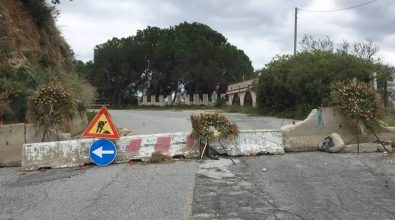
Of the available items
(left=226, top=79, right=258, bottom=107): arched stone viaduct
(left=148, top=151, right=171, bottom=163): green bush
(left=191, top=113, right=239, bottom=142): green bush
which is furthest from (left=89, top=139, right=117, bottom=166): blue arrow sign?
(left=226, top=79, right=258, bottom=107): arched stone viaduct

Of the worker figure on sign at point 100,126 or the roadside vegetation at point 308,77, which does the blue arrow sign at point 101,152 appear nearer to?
the worker figure on sign at point 100,126

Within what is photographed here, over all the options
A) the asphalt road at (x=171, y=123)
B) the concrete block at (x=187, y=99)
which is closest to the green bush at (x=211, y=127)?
the asphalt road at (x=171, y=123)

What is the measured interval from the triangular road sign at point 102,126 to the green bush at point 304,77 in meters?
15.5

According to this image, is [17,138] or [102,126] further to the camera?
[17,138]

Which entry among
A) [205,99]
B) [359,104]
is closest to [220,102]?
[205,99]

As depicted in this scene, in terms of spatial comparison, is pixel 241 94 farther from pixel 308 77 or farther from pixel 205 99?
pixel 308 77

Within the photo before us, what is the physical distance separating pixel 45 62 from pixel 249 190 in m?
17.4

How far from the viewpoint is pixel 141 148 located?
12336 millimetres

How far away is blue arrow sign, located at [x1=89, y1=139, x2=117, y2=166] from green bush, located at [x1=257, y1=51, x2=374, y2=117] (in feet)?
51.1

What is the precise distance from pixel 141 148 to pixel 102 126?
106 centimetres

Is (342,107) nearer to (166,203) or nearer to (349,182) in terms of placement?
(349,182)

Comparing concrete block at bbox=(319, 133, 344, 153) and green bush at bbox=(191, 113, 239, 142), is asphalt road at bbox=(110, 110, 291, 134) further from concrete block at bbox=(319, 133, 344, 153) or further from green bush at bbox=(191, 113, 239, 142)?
concrete block at bbox=(319, 133, 344, 153)

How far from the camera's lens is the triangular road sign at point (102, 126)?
469 inches

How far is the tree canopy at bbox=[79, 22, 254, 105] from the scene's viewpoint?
72312mm
